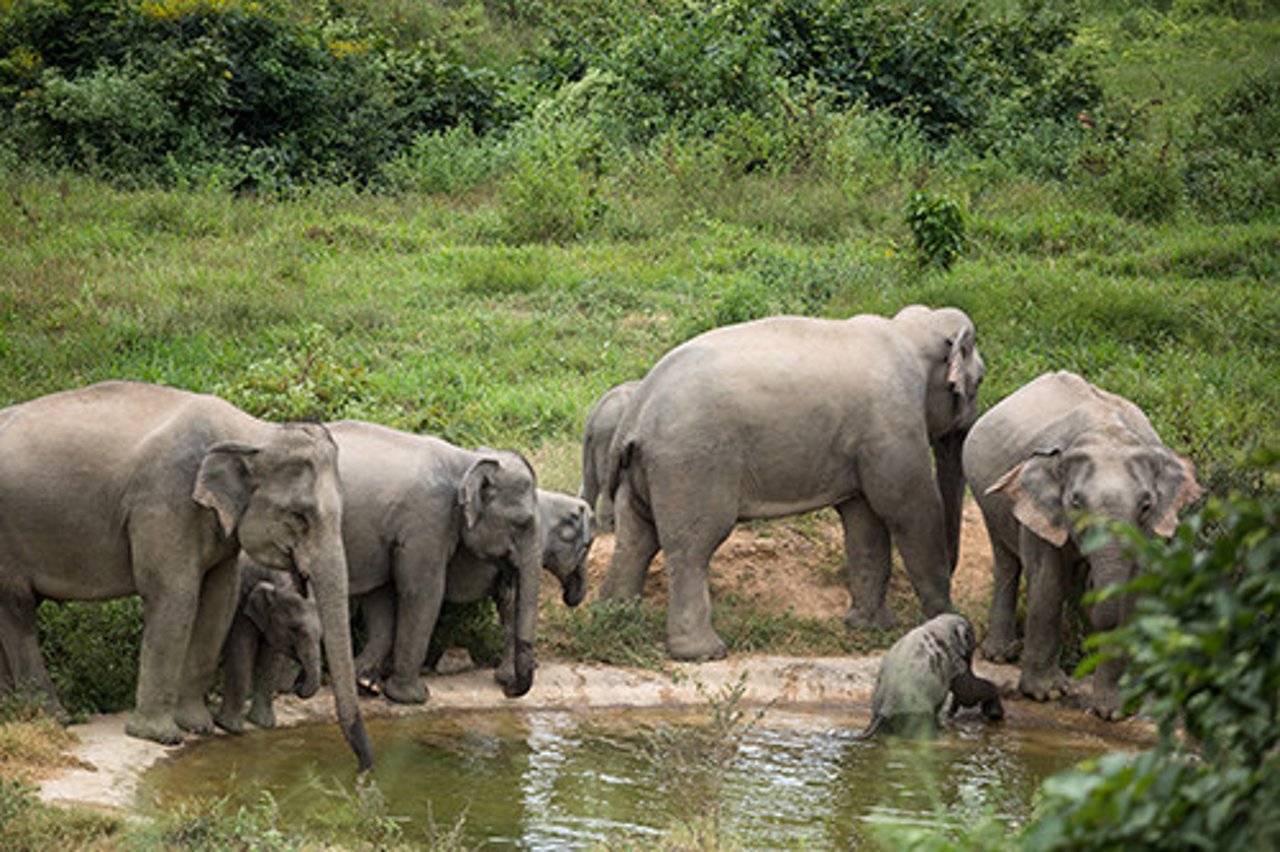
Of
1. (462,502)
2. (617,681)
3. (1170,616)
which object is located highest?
(1170,616)

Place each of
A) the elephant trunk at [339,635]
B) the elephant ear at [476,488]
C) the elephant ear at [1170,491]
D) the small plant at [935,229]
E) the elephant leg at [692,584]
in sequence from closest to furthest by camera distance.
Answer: the elephant trunk at [339,635] < the elephant ear at [1170,491] < the elephant ear at [476,488] < the elephant leg at [692,584] < the small plant at [935,229]

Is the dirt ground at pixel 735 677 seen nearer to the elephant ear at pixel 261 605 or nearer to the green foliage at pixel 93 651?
the green foliage at pixel 93 651

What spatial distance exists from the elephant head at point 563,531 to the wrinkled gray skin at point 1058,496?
207 cm

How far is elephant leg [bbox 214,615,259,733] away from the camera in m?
8.38

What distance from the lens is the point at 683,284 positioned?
587 inches

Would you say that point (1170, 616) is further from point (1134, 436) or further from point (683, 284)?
point (683, 284)

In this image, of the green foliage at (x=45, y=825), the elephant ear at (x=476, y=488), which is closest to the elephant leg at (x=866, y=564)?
the elephant ear at (x=476, y=488)

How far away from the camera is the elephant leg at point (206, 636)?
820 cm

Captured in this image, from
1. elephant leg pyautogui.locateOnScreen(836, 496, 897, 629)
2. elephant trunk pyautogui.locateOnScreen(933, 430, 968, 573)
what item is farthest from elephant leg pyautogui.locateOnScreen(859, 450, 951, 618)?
elephant trunk pyautogui.locateOnScreen(933, 430, 968, 573)

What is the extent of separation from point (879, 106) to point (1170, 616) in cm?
1776

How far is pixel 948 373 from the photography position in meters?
10.7

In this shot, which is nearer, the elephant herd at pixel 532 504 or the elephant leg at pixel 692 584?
the elephant herd at pixel 532 504

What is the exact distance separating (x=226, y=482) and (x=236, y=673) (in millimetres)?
1059

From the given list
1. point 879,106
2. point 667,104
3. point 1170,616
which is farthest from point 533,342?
point 1170,616
